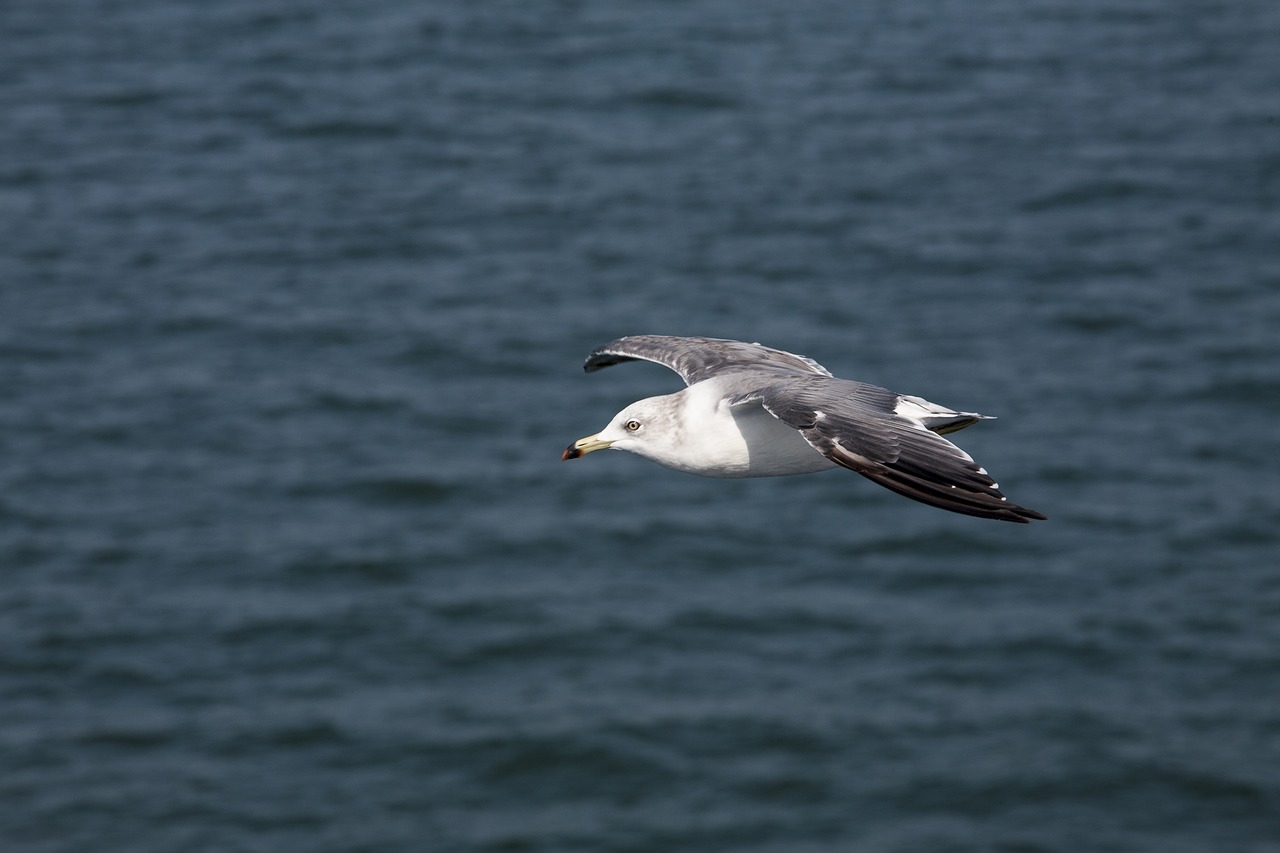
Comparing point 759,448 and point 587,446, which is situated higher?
point 759,448

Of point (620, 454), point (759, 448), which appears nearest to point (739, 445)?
point (759, 448)

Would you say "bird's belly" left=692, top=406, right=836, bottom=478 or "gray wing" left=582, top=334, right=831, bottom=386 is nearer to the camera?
"bird's belly" left=692, top=406, right=836, bottom=478

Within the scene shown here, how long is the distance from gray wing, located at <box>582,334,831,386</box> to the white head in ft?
2.90

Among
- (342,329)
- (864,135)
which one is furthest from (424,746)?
(864,135)

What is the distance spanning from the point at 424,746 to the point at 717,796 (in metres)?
4.33

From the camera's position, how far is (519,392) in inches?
1237

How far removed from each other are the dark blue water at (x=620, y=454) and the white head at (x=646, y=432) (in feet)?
42.8

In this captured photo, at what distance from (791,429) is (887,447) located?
168 cm

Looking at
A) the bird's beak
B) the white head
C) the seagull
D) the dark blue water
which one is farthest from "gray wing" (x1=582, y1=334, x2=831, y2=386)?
the dark blue water

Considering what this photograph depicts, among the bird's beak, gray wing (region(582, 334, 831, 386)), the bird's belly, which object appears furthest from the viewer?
gray wing (region(582, 334, 831, 386))

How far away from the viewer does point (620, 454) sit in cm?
3225

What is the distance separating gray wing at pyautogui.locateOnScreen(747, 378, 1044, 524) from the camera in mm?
9242

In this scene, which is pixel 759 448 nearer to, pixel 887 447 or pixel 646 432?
pixel 646 432

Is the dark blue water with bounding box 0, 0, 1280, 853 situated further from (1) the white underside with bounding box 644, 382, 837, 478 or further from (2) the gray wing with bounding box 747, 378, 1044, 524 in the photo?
(2) the gray wing with bounding box 747, 378, 1044, 524
